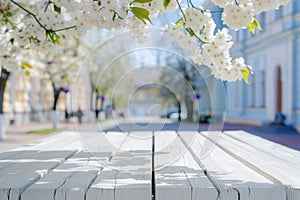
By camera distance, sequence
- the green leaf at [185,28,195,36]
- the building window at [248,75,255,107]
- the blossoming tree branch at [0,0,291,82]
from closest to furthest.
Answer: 1. the blossoming tree branch at [0,0,291,82]
2. the green leaf at [185,28,195,36]
3. the building window at [248,75,255,107]

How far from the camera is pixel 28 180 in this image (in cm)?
178

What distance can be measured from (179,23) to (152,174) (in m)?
1.35

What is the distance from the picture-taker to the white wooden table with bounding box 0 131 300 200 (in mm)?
1594

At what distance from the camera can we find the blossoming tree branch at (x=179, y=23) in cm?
240

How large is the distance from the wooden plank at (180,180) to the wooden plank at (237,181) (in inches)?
1.9

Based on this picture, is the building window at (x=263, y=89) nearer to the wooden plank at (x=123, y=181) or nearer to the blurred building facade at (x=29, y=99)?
the blurred building facade at (x=29, y=99)

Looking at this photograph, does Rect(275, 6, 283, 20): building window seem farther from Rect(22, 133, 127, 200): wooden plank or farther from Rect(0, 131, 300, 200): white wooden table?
Rect(22, 133, 127, 200): wooden plank

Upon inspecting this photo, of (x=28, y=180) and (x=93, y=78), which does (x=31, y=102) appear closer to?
(x=93, y=78)

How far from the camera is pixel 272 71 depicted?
18688 millimetres

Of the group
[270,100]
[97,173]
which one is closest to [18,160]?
[97,173]

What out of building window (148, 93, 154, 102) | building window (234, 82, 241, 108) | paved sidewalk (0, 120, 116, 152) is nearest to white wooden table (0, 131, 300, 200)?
paved sidewalk (0, 120, 116, 152)

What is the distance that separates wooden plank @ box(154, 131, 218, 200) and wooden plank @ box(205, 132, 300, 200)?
302 millimetres

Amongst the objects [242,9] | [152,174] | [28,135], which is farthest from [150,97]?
[152,174]

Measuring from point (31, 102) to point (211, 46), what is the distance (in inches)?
1013
